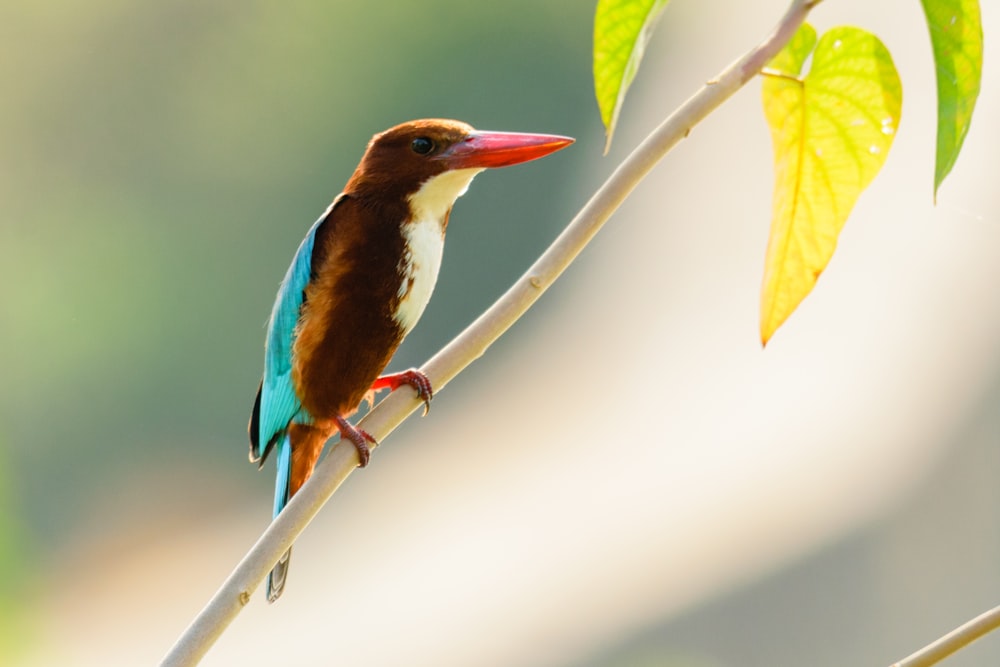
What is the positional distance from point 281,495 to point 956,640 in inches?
34.3

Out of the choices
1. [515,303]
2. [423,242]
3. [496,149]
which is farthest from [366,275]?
[515,303]

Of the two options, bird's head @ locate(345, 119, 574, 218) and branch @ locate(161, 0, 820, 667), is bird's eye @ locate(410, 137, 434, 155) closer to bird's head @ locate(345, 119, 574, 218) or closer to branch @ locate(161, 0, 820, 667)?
bird's head @ locate(345, 119, 574, 218)

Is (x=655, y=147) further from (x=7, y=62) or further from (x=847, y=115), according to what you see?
(x=7, y=62)

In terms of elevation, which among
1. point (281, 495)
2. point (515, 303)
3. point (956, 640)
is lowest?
point (956, 640)

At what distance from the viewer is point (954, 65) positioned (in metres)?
0.62

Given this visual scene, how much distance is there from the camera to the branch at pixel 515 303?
64cm

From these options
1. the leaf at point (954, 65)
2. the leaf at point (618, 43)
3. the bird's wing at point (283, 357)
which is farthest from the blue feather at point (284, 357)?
the leaf at point (954, 65)

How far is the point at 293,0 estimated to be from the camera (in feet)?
12.7

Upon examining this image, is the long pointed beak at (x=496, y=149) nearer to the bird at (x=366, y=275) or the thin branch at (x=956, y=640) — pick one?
the bird at (x=366, y=275)

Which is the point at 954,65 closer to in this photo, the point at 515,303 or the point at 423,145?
the point at 515,303

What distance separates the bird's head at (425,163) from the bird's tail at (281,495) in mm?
312

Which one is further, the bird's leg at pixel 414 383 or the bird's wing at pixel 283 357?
the bird's wing at pixel 283 357

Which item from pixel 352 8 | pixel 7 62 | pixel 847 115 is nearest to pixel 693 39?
pixel 352 8

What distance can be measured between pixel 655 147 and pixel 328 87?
121 inches
